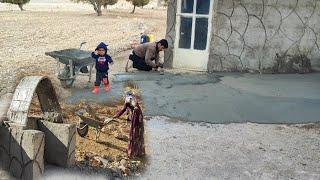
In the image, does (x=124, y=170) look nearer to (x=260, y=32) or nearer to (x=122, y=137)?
(x=122, y=137)

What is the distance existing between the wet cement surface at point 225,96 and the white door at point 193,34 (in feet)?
2.21

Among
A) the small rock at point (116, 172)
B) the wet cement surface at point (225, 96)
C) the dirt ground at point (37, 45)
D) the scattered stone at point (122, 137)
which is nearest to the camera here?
the small rock at point (116, 172)

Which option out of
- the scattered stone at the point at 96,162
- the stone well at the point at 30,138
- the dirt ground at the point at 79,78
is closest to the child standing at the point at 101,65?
the dirt ground at the point at 79,78

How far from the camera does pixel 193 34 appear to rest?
12.6m

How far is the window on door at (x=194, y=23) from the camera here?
12383 millimetres

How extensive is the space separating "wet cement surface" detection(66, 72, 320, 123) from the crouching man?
0.35 meters

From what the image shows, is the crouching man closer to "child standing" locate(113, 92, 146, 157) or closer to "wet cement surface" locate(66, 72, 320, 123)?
"wet cement surface" locate(66, 72, 320, 123)

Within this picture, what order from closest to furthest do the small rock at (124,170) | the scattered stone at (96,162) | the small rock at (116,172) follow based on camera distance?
the small rock at (116,172)
the small rock at (124,170)
the scattered stone at (96,162)

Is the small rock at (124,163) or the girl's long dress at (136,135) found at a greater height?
the girl's long dress at (136,135)

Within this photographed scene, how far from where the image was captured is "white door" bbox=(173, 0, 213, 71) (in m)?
12.4

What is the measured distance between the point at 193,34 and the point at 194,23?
0.34 m

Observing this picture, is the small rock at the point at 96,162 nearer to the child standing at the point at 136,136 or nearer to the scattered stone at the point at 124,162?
the scattered stone at the point at 124,162

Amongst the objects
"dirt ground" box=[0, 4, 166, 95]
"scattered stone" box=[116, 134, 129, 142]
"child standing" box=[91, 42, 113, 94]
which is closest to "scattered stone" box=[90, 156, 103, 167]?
"scattered stone" box=[116, 134, 129, 142]

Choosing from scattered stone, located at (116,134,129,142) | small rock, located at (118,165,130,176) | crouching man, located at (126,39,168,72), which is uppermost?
crouching man, located at (126,39,168,72)
